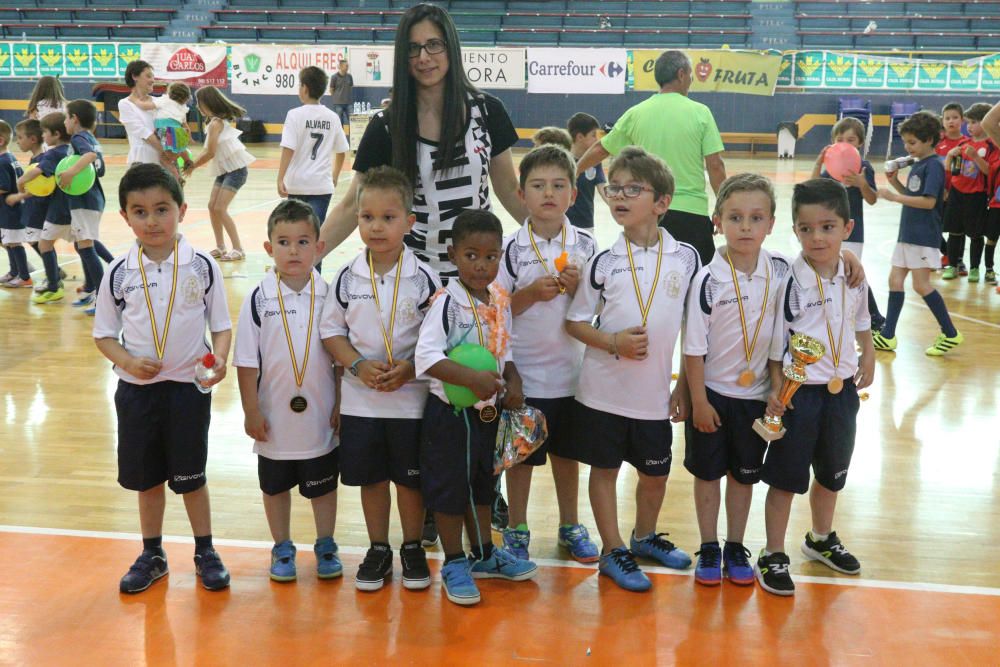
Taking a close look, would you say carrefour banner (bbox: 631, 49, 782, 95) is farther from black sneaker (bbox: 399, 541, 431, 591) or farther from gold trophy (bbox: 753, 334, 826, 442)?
black sneaker (bbox: 399, 541, 431, 591)

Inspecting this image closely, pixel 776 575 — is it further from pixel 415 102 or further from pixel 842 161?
pixel 842 161

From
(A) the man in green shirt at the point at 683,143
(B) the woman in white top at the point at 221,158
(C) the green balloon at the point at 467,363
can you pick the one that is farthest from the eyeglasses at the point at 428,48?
(B) the woman in white top at the point at 221,158

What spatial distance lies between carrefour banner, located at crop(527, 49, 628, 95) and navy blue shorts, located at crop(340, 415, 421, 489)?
708 inches

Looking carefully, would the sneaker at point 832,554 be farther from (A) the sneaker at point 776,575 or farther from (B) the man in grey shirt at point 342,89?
(B) the man in grey shirt at point 342,89

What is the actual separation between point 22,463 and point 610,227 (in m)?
8.25

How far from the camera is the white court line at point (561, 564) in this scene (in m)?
3.25

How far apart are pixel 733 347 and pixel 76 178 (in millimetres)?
5818

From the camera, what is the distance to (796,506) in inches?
155

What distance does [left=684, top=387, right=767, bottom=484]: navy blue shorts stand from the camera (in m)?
3.21

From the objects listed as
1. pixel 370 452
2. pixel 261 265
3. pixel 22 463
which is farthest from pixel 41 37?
pixel 370 452

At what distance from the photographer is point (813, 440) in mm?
3223

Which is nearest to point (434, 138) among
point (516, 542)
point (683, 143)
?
point (516, 542)

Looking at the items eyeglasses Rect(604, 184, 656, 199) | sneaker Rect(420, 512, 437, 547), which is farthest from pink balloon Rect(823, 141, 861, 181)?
sneaker Rect(420, 512, 437, 547)

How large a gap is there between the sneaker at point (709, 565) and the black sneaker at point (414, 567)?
3.12 ft
